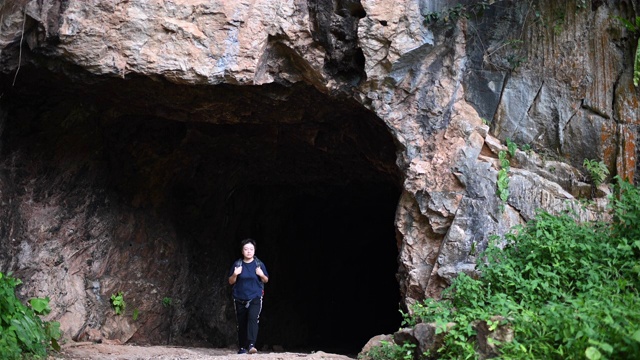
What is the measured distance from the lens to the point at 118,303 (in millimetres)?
8477

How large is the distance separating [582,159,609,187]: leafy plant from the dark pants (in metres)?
3.87

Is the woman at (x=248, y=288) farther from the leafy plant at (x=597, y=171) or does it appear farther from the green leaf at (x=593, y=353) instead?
the green leaf at (x=593, y=353)

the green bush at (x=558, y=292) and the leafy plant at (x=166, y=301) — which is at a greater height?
the green bush at (x=558, y=292)

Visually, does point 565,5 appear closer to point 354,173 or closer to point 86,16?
point 354,173

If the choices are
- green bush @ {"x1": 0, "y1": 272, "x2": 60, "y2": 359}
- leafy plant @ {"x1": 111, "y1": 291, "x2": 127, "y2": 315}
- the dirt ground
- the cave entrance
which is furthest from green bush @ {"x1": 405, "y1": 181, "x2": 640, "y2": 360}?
leafy plant @ {"x1": 111, "y1": 291, "x2": 127, "y2": 315}

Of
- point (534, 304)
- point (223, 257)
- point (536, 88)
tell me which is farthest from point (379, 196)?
point (534, 304)

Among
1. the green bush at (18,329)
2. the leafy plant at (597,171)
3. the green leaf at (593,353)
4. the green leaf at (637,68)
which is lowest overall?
the green bush at (18,329)

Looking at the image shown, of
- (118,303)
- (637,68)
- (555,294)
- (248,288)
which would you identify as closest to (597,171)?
(637,68)

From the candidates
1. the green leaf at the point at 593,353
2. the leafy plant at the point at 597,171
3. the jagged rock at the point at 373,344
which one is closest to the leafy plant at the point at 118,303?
the jagged rock at the point at 373,344

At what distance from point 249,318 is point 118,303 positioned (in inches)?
86.7

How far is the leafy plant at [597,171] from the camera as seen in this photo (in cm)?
704

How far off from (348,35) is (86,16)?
9.00 feet

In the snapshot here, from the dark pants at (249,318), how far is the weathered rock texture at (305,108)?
1.65 meters

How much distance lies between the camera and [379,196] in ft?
38.4
